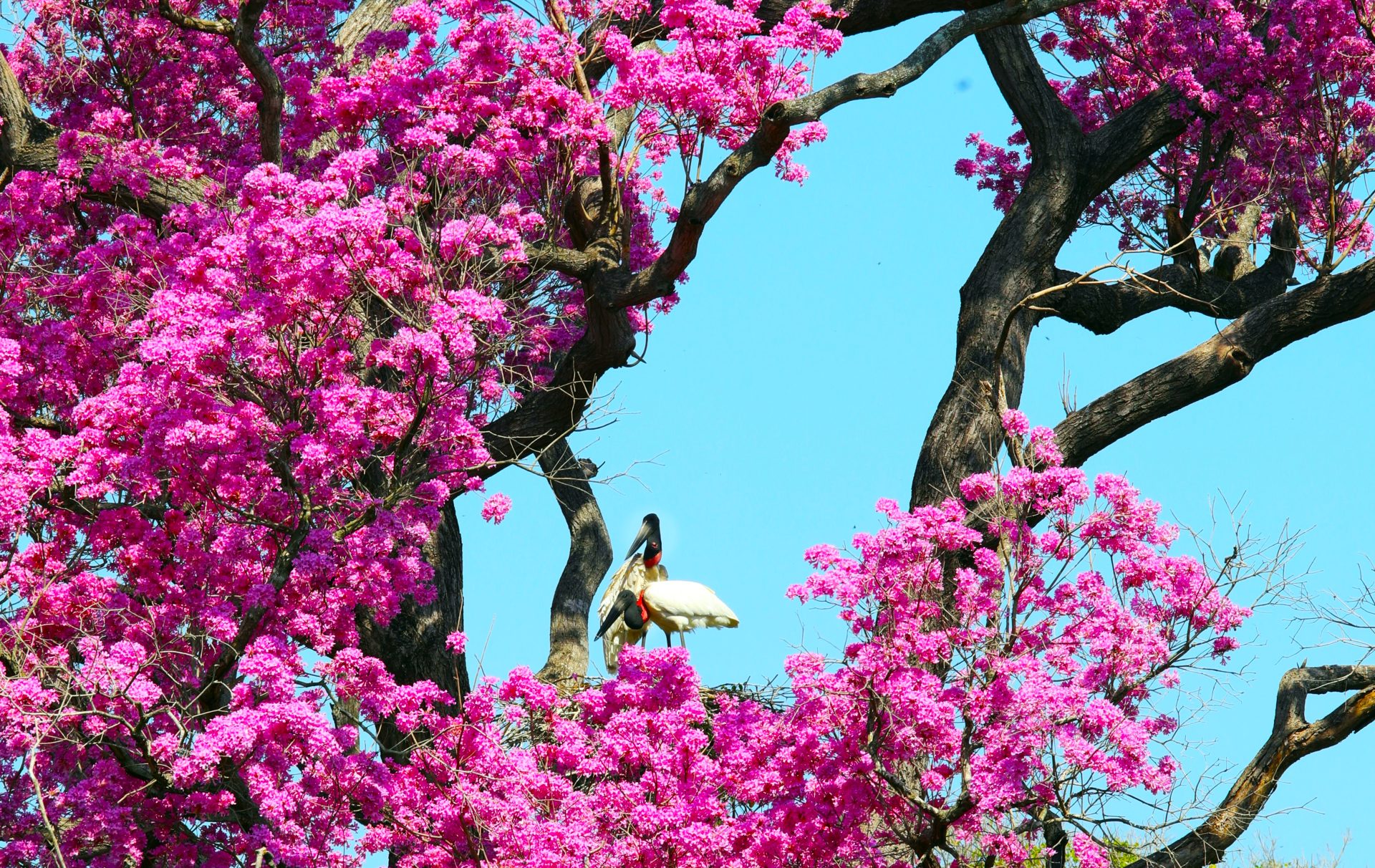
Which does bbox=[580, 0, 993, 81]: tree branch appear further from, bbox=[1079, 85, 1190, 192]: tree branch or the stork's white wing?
the stork's white wing

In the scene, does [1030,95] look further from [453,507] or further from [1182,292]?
[453,507]

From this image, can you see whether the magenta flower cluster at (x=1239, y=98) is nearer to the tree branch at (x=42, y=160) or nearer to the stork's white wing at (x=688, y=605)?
the stork's white wing at (x=688, y=605)

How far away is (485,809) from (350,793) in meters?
0.84

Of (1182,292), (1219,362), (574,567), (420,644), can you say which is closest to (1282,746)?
(1219,362)

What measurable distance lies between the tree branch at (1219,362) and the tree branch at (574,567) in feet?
16.0

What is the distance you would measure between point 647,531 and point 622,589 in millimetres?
716

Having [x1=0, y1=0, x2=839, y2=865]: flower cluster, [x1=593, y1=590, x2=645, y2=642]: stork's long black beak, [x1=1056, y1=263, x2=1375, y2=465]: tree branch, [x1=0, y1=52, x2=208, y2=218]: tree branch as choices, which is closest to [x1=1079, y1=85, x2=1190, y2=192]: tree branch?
[x1=1056, y1=263, x2=1375, y2=465]: tree branch

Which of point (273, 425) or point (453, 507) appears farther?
point (453, 507)

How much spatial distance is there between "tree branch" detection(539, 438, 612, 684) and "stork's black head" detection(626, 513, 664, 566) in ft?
1.72

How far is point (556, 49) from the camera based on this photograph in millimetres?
11070

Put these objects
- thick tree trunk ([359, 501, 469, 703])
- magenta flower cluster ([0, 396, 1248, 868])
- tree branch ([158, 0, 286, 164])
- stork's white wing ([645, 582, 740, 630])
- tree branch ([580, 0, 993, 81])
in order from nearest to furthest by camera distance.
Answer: magenta flower cluster ([0, 396, 1248, 868])
tree branch ([158, 0, 286, 164])
thick tree trunk ([359, 501, 469, 703])
tree branch ([580, 0, 993, 81])
stork's white wing ([645, 582, 740, 630])

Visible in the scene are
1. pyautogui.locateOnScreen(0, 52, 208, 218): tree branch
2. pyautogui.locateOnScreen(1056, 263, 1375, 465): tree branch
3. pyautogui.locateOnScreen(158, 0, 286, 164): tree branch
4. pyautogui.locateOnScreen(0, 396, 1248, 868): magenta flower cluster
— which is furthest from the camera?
pyautogui.locateOnScreen(0, 52, 208, 218): tree branch

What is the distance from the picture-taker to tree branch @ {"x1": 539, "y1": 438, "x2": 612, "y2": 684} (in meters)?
14.2

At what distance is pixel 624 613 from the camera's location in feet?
45.0
